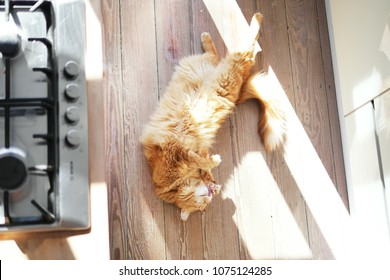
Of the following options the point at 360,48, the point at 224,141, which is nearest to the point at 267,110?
the point at 224,141

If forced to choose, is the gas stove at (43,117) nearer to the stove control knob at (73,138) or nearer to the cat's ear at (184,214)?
the stove control knob at (73,138)

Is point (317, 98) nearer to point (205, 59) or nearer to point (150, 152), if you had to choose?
point (205, 59)

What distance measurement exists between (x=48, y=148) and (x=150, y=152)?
0.76m

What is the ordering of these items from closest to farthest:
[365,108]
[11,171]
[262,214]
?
[11,171] < [365,108] < [262,214]

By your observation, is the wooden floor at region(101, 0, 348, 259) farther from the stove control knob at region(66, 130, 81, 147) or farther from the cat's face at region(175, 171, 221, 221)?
the stove control knob at region(66, 130, 81, 147)

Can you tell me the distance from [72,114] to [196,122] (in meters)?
0.78

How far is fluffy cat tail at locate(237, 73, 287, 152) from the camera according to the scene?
1.74m

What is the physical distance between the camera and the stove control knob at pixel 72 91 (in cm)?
90

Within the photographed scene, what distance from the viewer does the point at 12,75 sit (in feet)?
2.94

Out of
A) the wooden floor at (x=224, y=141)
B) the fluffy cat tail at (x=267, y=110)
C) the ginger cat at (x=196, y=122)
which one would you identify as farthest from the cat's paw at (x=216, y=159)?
the fluffy cat tail at (x=267, y=110)

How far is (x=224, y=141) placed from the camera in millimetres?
1765

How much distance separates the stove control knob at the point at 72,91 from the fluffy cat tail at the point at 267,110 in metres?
0.95

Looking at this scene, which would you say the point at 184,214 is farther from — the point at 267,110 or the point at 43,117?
the point at 43,117

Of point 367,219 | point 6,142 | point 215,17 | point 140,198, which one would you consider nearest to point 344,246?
point 367,219
